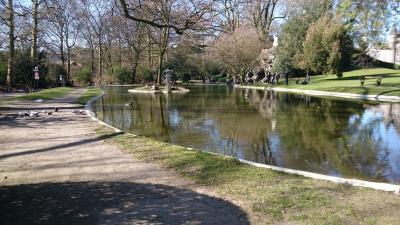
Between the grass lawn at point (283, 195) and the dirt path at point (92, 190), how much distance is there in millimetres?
322

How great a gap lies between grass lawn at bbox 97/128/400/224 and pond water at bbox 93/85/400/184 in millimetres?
2177

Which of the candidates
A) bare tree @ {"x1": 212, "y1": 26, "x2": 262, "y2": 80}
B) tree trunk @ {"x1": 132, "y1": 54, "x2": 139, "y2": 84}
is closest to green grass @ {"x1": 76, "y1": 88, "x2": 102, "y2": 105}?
bare tree @ {"x1": 212, "y1": 26, "x2": 262, "y2": 80}

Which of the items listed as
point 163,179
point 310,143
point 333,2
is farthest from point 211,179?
point 333,2

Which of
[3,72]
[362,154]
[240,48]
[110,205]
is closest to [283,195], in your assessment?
[110,205]

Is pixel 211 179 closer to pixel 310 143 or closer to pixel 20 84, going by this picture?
pixel 310 143

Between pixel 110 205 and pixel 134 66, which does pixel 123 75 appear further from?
pixel 110 205

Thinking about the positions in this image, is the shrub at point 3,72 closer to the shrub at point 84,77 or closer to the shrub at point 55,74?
the shrub at point 55,74

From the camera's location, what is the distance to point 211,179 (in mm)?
7793

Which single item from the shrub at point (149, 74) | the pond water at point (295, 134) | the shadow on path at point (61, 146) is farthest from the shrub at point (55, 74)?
the shadow on path at point (61, 146)

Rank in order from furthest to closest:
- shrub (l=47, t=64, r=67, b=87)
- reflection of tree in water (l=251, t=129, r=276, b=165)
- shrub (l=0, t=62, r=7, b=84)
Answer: shrub (l=47, t=64, r=67, b=87), shrub (l=0, t=62, r=7, b=84), reflection of tree in water (l=251, t=129, r=276, b=165)

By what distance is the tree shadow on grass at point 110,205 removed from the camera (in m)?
5.80

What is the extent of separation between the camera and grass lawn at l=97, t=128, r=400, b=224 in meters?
5.82

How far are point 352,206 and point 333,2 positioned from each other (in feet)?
181

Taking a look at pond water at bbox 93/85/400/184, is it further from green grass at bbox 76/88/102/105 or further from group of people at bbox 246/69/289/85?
group of people at bbox 246/69/289/85
